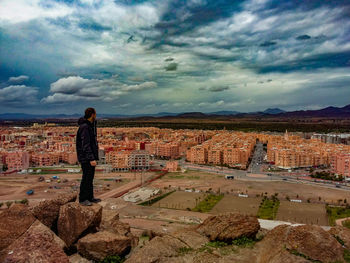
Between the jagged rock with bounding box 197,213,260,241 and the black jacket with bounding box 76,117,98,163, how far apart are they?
9.62 feet

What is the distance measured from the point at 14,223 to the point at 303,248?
16.6ft

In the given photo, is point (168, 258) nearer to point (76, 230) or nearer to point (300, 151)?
point (76, 230)

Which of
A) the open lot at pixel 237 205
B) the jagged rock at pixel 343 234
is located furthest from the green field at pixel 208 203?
the jagged rock at pixel 343 234

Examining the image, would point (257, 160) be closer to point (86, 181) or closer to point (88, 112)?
point (86, 181)

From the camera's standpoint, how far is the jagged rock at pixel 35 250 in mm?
4195

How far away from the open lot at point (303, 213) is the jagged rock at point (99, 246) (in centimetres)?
1781

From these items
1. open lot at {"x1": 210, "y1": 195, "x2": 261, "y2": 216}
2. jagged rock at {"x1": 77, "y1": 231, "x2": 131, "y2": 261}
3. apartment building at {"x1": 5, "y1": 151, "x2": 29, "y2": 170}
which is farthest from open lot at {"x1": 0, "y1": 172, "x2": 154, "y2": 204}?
jagged rock at {"x1": 77, "y1": 231, "x2": 131, "y2": 261}

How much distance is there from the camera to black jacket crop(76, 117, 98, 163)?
5621 millimetres

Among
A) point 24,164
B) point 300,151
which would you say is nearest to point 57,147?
point 24,164

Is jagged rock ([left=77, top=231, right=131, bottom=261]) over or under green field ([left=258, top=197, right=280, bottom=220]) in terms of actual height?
over

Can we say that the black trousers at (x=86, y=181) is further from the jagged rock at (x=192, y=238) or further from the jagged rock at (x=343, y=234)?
the jagged rock at (x=343, y=234)

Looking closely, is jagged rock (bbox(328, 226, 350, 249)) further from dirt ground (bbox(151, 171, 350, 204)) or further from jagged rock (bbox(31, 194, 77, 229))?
dirt ground (bbox(151, 171, 350, 204))

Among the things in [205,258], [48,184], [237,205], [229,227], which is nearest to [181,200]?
[237,205]

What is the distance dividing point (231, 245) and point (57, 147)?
2235 inches
